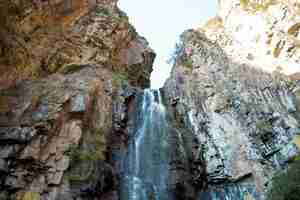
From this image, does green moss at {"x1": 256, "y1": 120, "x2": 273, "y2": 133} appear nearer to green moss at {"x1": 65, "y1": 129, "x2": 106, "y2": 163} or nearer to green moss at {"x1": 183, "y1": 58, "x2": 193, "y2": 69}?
green moss at {"x1": 183, "y1": 58, "x2": 193, "y2": 69}

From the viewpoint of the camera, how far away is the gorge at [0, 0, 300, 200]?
1214cm

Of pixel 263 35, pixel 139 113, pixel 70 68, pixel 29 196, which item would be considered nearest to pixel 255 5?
pixel 263 35

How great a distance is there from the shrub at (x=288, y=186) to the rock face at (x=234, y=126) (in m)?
2.40

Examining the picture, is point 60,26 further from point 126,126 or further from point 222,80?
point 222,80

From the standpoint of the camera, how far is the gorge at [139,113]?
478 inches

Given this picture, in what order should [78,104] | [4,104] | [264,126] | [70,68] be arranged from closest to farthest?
[4,104], [78,104], [264,126], [70,68]

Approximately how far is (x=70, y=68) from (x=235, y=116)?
11301 mm

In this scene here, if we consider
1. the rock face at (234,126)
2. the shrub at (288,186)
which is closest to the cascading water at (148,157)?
the rock face at (234,126)

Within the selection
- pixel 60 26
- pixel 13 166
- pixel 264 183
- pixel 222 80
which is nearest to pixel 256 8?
pixel 222 80

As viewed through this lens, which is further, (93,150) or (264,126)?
(264,126)

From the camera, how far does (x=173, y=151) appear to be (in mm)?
16562

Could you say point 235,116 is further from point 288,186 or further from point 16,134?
point 16,134

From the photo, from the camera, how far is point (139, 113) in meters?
19.0

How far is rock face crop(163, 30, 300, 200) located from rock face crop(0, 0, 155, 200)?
4611 mm
